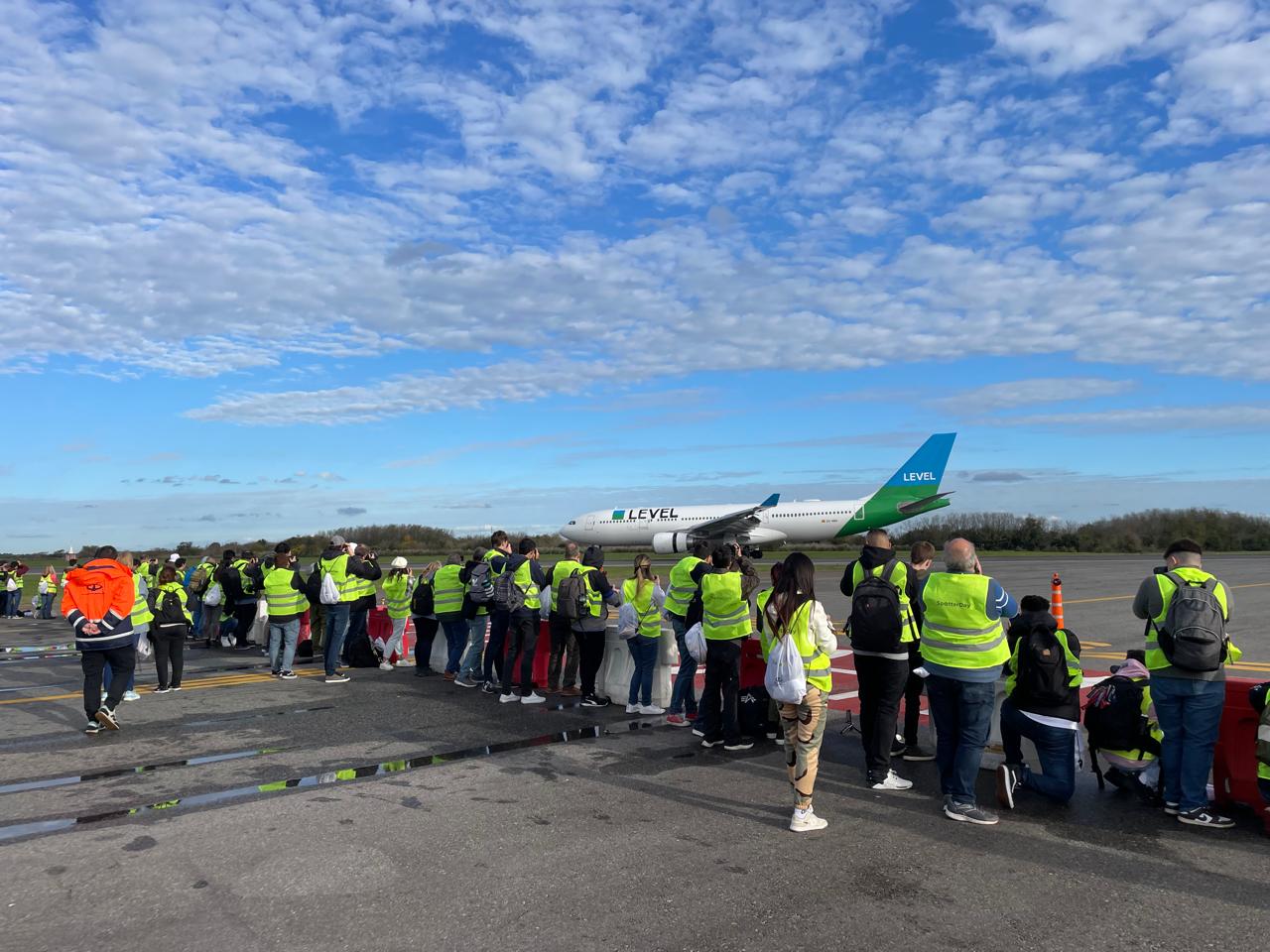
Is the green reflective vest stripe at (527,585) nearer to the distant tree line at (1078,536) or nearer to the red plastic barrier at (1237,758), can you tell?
the red plastic barrier at (1237,758)

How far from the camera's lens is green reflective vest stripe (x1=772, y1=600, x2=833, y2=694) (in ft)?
20.5

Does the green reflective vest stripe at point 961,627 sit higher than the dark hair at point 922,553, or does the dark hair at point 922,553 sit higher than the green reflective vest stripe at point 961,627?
the dark hair at point 922,553

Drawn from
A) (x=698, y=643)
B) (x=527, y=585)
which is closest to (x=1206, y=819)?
(x=698, y=643)

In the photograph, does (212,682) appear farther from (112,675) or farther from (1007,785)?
(1007,785)

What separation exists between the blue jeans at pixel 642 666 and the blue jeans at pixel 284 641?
222 inches

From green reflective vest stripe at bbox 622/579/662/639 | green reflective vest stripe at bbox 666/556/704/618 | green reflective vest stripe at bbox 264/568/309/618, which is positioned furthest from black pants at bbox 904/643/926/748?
green reflective vest stripe at bbox 264/568/309/618

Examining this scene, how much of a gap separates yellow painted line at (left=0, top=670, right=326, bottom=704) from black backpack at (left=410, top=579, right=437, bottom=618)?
1.85 meters

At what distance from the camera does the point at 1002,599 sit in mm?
6379

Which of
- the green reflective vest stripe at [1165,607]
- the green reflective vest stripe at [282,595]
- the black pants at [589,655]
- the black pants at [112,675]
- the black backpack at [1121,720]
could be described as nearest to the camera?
the green reflective vest stripe at [1165,607]

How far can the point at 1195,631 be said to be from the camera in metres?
6.03

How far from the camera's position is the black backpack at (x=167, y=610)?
12.0 meters

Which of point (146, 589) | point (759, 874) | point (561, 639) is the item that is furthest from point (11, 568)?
point (759, 874)

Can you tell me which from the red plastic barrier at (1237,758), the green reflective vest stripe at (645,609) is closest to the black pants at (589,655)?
the green reflective vest stripe at (645,609)

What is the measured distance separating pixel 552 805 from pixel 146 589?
8.78 metres
